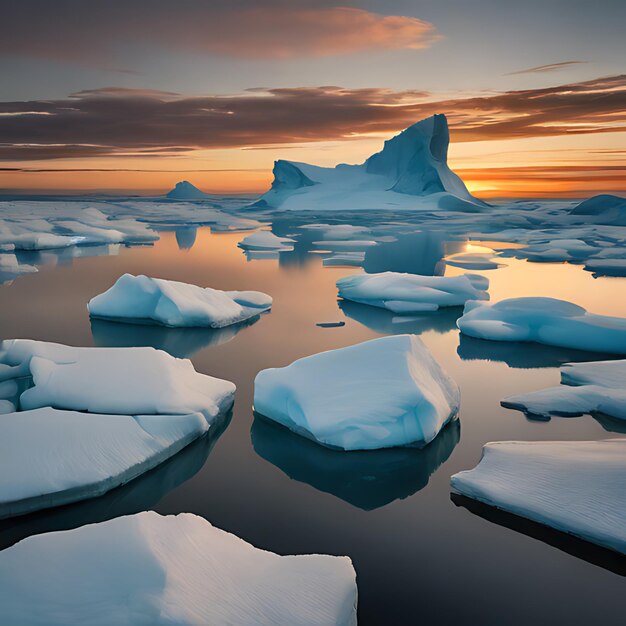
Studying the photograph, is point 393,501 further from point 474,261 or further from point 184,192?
point 184,192

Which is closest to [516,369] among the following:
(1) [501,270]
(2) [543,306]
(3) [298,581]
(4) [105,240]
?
(2) [543,306]

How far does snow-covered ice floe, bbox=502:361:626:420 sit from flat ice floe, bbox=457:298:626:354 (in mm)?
1053

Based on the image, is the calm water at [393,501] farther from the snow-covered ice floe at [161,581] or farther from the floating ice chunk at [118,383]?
the snow-covered ice floe at [161,581]

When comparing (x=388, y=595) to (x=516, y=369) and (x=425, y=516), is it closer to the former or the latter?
(x=425, y=516)

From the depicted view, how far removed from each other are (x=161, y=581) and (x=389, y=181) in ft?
106

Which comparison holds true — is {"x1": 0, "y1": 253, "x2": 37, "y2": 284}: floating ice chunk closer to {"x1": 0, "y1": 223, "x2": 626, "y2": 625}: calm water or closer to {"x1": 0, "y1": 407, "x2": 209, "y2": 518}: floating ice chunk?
{"x1": 0, "y1": 223, "x2": 626, "y2": 625}: calm water

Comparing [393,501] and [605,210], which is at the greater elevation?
[393,501]

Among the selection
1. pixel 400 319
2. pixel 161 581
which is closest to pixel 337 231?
pixel 400 319

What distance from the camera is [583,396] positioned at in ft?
15.5

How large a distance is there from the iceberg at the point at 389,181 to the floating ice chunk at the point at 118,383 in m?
26.7

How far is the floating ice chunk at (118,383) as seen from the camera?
4035 millimetres

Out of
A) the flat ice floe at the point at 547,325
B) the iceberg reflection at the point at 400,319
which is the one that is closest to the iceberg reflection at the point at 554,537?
the flat ice floe at the point at 547,325

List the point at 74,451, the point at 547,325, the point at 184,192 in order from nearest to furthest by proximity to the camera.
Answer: the point at 74,451, the point at 547,325, the point at 184,192

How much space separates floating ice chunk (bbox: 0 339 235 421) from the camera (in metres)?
4.04
